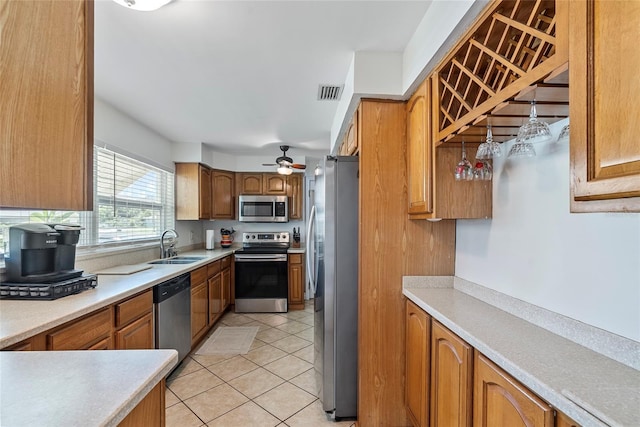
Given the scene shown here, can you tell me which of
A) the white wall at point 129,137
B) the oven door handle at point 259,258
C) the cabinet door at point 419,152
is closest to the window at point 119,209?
the white wall at point 129,137

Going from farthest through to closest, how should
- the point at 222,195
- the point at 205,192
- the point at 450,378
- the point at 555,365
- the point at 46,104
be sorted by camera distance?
the point at 222,195 < the point at 205,192 < the point at 450,378 < the point at 555,365 < the point at 46,104

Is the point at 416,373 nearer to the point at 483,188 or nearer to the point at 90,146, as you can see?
the point at 483,188

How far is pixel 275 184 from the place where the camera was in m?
5.03

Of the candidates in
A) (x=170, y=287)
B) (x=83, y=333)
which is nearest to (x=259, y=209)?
(x=170, y=287)

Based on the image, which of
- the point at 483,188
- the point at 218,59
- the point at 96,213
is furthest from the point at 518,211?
the point at 96,213

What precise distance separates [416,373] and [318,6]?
83.0 inches

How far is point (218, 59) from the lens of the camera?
208 cm

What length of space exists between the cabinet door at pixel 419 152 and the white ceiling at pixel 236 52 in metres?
0.40

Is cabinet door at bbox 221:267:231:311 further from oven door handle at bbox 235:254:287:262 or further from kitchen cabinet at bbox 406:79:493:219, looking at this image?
kitchen cabinet at bbox 406:79:493:219

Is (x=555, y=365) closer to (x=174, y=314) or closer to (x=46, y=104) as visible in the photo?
(x=46, y=104)

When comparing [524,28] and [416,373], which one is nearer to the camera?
[524,28]

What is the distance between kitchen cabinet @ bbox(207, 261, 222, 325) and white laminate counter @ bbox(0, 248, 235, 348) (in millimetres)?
1196

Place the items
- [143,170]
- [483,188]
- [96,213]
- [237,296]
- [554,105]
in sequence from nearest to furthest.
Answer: [554,105], [483,188], [96,213], [143,170], [237,296]

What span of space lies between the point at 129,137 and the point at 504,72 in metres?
3.40
